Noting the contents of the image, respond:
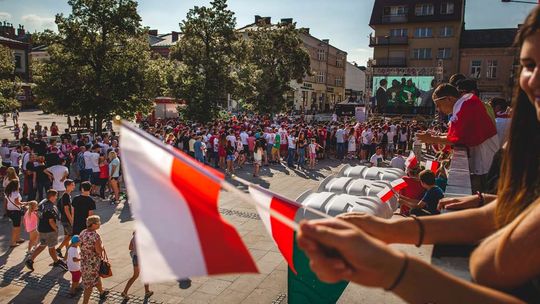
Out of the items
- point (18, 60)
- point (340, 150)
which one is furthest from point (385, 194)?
point (18, 60)

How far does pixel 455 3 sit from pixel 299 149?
144ft

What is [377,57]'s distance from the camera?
58.3 meters

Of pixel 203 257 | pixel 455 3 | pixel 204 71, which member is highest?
pixel 455 3

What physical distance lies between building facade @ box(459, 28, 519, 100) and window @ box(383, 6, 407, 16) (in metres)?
8.64

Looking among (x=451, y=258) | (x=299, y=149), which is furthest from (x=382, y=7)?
(x=451, y=258)

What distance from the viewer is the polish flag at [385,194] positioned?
23.3ft

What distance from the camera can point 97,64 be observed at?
22906 mm

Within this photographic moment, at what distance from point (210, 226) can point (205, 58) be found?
28903 millimetres

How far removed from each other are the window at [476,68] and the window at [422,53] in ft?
18.5

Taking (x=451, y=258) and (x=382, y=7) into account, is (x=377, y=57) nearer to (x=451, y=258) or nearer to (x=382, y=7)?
(x=382, y=7)

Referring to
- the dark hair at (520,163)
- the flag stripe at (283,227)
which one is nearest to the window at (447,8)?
the flag stripe at (283,227)

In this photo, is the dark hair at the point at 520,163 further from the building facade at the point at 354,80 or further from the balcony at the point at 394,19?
the building facade at the point at 354,80

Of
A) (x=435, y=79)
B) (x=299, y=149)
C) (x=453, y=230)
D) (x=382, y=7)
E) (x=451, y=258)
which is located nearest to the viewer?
(x=453, y=230)

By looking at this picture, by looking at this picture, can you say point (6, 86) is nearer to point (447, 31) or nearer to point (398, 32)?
point (398, 32)
